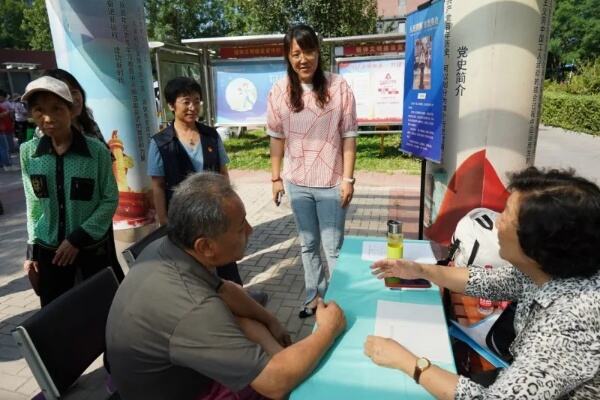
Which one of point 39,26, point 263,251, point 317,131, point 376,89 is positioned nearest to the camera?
point 317,131

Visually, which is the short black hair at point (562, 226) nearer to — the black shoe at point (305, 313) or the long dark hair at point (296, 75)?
the long dark hair at point (296, 75)

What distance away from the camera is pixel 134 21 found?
3521 mm

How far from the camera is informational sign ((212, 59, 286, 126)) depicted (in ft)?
24.6

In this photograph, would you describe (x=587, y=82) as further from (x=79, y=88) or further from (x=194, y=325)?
(x=194, y=325)

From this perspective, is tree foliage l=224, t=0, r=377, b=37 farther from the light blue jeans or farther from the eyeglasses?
the light blue jeans

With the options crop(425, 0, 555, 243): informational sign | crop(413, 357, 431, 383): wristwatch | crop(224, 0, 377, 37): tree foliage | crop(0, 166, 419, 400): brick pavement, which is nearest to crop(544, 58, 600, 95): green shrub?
crop(224, 0, 377, 37): tree foliage

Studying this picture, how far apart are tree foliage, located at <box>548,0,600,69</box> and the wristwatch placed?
34871 millimetres

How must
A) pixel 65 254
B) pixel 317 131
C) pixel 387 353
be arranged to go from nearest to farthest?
pixel 387 353, pixel 65 254, pixel 317 131

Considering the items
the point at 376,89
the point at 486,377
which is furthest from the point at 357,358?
the point at 376,89

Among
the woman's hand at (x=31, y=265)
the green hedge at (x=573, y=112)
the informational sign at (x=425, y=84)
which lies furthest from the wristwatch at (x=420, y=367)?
the green hedge at (x=573, y=112)

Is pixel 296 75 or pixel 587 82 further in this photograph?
pixel 587 82

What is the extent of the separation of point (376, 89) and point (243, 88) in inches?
103

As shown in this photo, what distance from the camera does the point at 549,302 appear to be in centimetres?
115

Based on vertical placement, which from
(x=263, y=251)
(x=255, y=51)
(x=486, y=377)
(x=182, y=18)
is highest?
(x=182, y=18)
